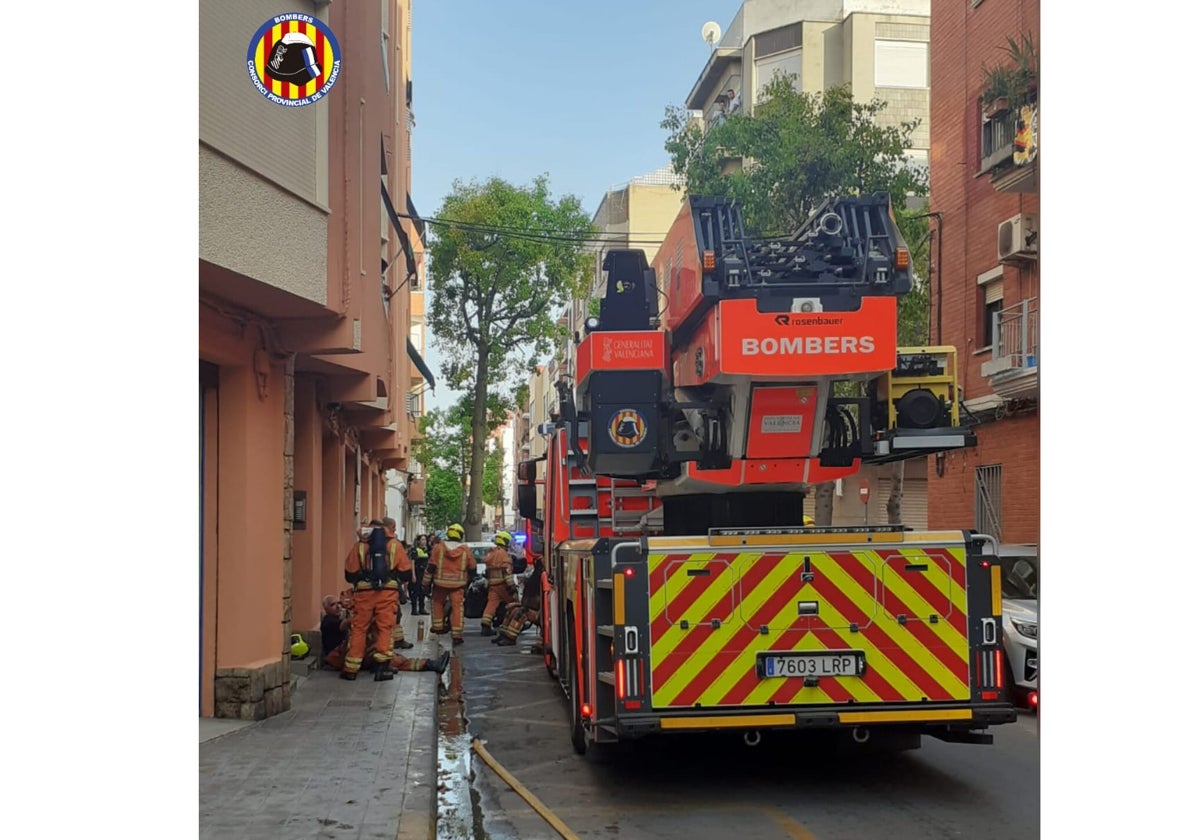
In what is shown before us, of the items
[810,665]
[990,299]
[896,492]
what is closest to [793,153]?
[990,299]

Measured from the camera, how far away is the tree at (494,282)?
19.1m

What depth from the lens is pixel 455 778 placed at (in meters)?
8.23

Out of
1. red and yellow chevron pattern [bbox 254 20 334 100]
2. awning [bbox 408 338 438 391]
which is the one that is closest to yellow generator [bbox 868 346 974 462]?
red and yellow chevron pattern [bbox 254 20 334 100]

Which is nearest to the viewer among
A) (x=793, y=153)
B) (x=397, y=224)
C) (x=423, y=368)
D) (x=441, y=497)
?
(x=793, y=153)

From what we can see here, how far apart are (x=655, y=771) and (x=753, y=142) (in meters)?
7.57

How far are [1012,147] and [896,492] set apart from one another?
242cm

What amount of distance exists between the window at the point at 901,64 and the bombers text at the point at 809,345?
3238mm

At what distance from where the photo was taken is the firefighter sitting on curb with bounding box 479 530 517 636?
17.7 meters

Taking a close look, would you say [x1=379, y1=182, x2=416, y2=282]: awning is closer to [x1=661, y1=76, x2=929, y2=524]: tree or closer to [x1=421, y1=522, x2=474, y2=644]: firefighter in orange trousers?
[x1=661, y1=76, x2=929, y2=524]: tree

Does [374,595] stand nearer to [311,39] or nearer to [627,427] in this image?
[627,427]

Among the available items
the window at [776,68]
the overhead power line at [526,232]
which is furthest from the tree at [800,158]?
the overhead power line at [526,232]

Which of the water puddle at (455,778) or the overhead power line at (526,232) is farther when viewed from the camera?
the overhead power line at (526,232)

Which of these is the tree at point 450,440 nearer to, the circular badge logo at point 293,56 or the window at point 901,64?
the window at point 901,64

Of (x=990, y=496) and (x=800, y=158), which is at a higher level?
(x=800, y=158)
